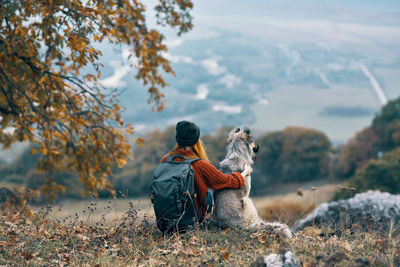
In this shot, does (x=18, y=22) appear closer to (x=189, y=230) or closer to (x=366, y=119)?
(x=189, y=230)

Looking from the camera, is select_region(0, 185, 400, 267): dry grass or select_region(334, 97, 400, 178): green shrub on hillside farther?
select_region(334, 97, 400, 178): green shrub on hillside

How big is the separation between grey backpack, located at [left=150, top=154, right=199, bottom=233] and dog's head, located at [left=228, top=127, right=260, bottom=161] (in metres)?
0.83

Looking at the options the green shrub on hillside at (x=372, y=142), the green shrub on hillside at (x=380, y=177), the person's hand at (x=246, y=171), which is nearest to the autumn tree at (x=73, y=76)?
the person's hand at (x=246, y=171)

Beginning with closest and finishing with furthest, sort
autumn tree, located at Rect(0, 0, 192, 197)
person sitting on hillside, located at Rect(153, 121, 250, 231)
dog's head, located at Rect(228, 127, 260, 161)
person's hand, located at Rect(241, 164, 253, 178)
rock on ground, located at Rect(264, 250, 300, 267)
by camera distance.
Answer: rock on ground, located at Rect(264, 250, 300, 267) → person sitting on hillside, located at Rect(153, 121, 250, 231) → person's hand, located at Rect(241, 164, 253, 178) → dog's head, located at Rect(228, 127, 260, 161) → autumn tree, located at Rect(0, 0, 192, 197)

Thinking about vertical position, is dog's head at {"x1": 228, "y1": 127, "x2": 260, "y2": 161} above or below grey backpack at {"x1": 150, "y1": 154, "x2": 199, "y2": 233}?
above

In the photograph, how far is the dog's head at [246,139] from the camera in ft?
20.2

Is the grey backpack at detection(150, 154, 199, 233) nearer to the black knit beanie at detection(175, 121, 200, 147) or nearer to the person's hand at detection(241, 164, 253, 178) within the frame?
the black knit beanie at detection(175, 121, 200, 147)

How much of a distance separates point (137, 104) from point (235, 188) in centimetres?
11551

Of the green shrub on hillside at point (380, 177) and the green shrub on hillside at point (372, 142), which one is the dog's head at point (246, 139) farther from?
the green shrub on hillside at point (372, 142)

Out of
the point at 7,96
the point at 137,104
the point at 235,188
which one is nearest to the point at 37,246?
the point at 235,188

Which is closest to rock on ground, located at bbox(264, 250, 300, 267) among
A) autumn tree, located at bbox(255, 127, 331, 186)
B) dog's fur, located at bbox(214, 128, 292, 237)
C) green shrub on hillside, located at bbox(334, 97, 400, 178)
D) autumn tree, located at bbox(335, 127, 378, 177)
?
dog's fur, located at bbox(214, 128, 292, 237)

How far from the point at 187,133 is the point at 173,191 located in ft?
2.74

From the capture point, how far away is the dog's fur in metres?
5.95

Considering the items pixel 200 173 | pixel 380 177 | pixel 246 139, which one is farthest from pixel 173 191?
pixel 380 177
